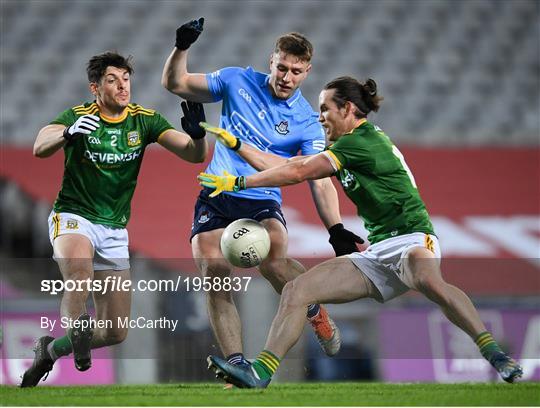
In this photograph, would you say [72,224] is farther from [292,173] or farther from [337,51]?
[337,51]

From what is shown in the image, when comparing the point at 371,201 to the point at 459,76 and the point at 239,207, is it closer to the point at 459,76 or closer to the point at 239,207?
the point at 239,207

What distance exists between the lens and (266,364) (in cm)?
634

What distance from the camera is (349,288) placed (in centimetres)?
664

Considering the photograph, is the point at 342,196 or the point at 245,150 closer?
the point at 245,150

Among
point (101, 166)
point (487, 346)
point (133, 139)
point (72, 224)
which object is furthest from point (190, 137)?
point (487, 346)

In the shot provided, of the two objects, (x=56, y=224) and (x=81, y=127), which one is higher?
(x=81, y=127)

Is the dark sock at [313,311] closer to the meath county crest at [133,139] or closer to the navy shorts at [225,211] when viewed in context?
the navy shorts at [225,211]

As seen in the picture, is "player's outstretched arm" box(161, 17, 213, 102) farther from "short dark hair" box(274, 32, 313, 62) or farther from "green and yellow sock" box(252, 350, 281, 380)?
"green and yellow sock" box(252, 350, 281, 380)

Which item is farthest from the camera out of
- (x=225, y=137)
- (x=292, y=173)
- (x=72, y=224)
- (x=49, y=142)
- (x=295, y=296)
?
(x=72, y=224)

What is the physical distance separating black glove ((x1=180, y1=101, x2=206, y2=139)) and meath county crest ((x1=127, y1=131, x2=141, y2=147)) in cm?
36

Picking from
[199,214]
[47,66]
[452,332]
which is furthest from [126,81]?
[47,66]

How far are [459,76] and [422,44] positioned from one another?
0.84 meters

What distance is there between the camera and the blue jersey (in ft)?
24.8

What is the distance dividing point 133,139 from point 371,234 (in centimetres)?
172
